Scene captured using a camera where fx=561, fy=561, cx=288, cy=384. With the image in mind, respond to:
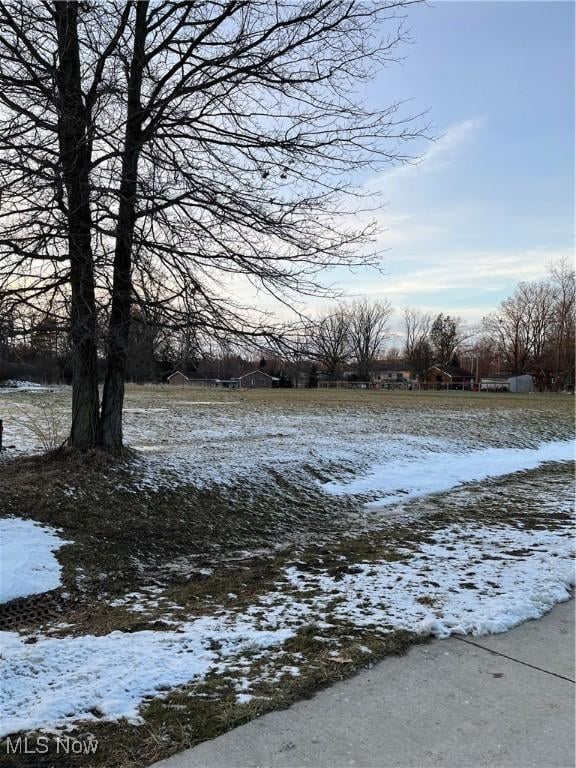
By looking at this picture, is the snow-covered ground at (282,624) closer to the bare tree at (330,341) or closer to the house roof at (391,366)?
the bare tree at (330,341)

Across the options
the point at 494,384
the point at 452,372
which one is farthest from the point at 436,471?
the point at 452,372

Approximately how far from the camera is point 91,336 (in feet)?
23.2

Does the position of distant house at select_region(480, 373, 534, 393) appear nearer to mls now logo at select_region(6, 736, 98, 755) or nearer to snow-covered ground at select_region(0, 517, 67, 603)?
snow-covered ground at select_region(0, 517, 67, 603)

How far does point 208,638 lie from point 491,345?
103 meters

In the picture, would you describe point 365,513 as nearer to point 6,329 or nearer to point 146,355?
point 146,355

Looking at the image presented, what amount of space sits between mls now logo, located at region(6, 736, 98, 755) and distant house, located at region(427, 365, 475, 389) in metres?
96.1

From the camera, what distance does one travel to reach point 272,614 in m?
4.29

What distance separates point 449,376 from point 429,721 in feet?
323

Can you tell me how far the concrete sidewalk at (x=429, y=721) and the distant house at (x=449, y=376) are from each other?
94728mm

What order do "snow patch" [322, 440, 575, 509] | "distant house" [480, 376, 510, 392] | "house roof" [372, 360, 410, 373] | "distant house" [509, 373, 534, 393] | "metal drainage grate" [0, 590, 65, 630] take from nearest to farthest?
"metal drainage grate" [0, 590, 65, 630], "snow patch" [322, 440, 575, 509], "distant house" [509, 373, 534, 393], "distant house" [480, 376, 510, 392], "house roof" [372, 360, 410, 373]

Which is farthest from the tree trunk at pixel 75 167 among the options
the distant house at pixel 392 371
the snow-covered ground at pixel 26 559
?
the distant house at pixel 392 371

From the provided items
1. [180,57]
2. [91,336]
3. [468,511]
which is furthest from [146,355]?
[468,511]

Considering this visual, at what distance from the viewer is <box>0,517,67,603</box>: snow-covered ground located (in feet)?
16.4

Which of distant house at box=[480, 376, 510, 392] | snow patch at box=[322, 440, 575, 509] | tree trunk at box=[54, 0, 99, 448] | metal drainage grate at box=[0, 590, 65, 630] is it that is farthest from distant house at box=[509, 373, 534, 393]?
metal drainage grate at box=[0, 590, 65, 630]
